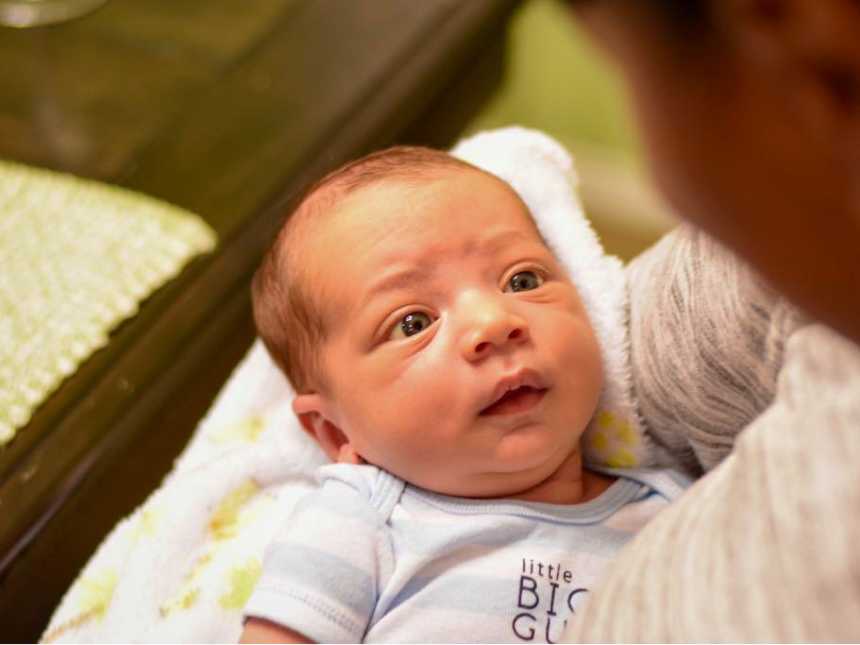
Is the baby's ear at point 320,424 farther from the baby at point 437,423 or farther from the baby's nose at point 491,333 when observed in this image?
the baby's nose at point 491,333

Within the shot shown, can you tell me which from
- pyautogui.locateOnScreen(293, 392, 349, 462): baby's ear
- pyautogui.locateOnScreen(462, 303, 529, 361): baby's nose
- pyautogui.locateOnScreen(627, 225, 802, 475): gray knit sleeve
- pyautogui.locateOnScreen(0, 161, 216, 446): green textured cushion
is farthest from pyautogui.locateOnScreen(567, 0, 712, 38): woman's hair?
pyautogui.locateOnScreen(0, 161, 216, 446): green textured cushion

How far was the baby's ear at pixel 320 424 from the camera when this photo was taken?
0.77 m

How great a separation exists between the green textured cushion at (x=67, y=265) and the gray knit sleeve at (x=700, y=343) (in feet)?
1.60

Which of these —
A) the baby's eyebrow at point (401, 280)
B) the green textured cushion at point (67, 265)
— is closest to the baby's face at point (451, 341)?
the baby's eyebrow at point (401, 280)

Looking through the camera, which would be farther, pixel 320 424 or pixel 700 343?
pixel 320 424

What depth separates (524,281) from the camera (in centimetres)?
75

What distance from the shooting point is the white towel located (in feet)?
2.50

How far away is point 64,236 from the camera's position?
3.38ft

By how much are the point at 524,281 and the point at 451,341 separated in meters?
0.09

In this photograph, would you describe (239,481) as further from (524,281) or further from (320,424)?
(524,281)

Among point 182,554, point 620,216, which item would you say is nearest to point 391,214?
point 182,554

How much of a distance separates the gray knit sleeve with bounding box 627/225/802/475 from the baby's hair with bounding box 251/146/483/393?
187mm

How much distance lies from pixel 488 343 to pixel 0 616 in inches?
18.3

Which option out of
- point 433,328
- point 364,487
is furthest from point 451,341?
point 364,487
